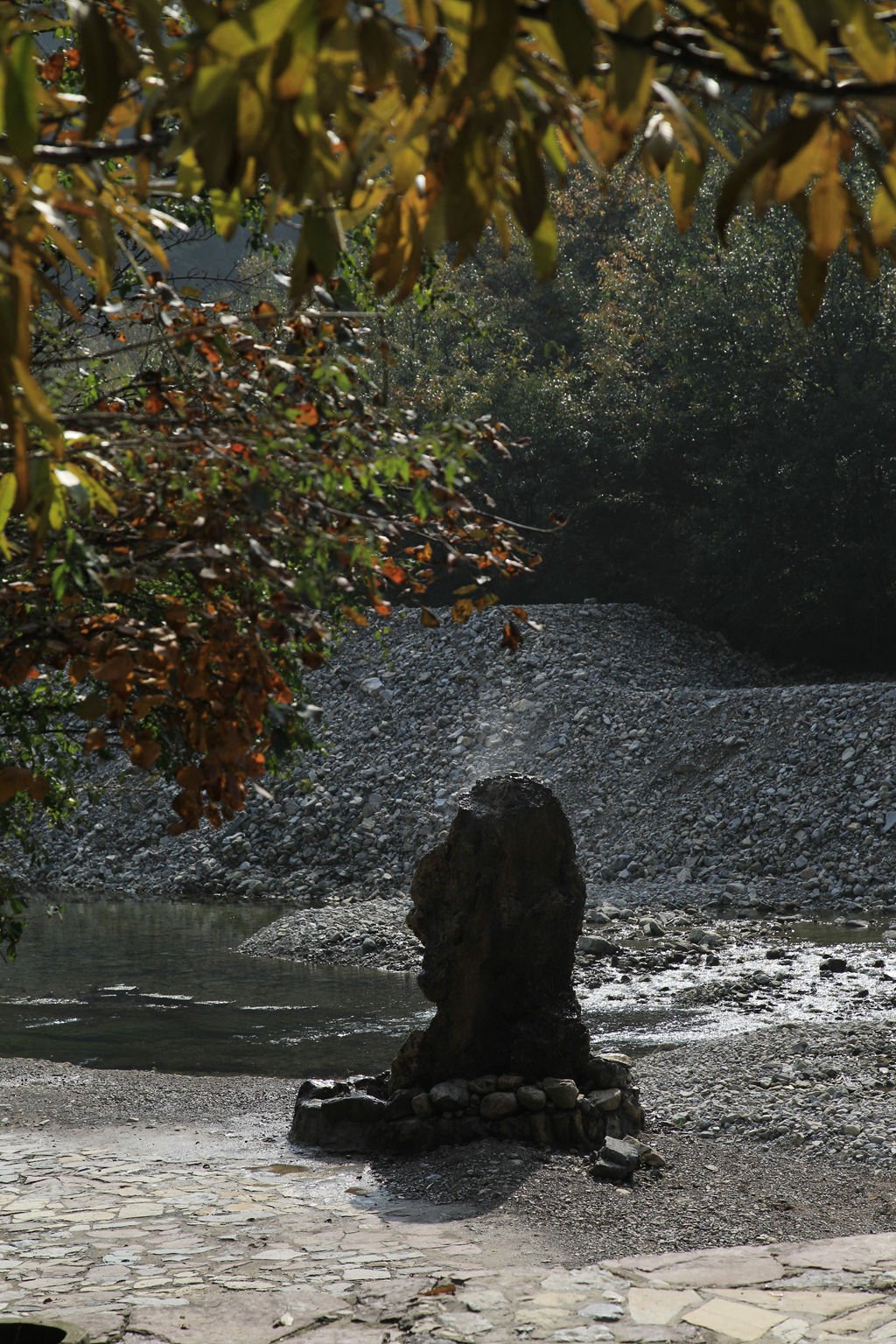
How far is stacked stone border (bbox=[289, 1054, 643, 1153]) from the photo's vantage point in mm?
6152

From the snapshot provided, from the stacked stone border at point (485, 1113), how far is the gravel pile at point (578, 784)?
7950mm

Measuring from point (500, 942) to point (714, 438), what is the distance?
1926 centimetres

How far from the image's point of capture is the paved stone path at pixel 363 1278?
145 inches

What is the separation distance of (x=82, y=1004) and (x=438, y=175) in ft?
36.7

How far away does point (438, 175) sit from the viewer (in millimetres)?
1614

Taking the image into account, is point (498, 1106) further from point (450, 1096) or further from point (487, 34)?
point (487, 34)

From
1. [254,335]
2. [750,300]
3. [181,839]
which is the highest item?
[750,300]

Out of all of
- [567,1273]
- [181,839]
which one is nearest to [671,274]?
[181,839]

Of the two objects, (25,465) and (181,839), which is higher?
(25,465)

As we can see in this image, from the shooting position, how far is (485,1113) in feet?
20.5

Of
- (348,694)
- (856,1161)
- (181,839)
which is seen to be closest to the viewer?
(856,1161)

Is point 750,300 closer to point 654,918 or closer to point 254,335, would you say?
point 654,918

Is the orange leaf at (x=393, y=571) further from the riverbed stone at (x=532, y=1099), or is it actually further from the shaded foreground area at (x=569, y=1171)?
the riverbed stone at (x=532, y=1099)

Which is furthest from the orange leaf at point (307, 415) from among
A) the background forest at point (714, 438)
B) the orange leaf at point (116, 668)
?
the background forest at point (714, 438)
